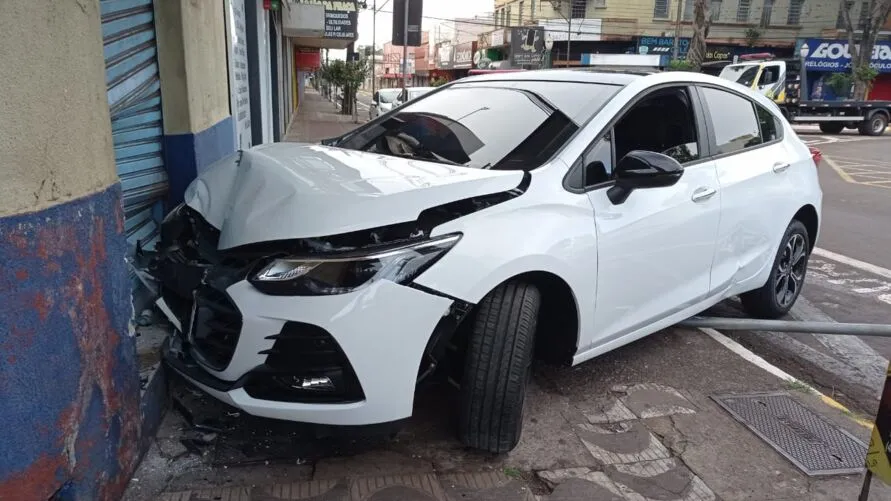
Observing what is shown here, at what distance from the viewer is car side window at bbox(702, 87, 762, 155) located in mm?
4230

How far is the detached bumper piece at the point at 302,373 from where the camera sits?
2.50 metres

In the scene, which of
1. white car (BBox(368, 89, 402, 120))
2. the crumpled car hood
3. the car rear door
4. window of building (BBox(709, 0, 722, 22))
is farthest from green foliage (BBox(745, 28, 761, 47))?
the crumpled car hood

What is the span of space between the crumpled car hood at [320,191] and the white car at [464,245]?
0.04 feet

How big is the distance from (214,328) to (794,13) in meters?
48.7

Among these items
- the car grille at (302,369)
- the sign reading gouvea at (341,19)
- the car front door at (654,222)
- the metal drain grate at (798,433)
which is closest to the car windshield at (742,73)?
the sign reading gouvea at (341,19)

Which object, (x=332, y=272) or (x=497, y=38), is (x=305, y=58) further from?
(x=332, y=272)

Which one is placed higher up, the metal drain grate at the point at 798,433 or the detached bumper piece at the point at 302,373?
the detached bumper piece at the point at 302,373

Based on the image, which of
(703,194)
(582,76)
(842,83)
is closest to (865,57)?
(842,83)

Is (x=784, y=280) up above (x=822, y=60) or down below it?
below

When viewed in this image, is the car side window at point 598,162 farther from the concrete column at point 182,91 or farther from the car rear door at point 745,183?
the concrete column at point 182,91

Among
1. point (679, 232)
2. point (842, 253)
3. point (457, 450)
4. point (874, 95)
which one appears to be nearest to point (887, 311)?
point (842, 253)

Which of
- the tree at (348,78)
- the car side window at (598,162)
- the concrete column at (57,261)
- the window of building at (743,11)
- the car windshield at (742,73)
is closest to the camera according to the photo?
the concrete column at (57,261)

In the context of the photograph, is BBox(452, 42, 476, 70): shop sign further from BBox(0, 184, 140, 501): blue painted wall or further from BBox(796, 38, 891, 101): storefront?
BBox(0, 184, 140, 501): blue painted wall

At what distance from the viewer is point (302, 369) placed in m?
2.55
